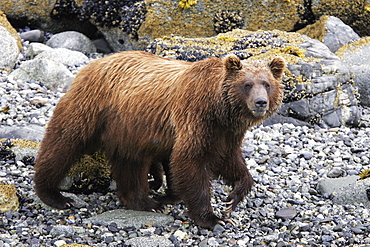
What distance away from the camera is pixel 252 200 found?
6.50 meters

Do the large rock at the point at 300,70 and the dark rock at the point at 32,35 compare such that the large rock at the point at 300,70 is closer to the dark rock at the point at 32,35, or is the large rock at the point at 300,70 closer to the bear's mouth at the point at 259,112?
the bear's mouth at the point at 259,112

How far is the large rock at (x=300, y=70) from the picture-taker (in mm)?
8695

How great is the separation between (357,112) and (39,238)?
573cm

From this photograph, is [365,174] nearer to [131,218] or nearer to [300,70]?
[300,70]

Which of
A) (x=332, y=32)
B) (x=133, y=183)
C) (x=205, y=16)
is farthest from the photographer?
(x=205, y=16)

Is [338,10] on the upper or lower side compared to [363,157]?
upper

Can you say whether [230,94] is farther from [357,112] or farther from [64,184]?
[357,112]

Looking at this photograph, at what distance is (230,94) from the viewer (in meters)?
5.29

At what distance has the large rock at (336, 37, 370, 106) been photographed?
1004 cm

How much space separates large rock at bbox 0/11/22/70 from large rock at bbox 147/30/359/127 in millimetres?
2822

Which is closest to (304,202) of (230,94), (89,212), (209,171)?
(209,171)

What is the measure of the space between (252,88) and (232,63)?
1.03ft

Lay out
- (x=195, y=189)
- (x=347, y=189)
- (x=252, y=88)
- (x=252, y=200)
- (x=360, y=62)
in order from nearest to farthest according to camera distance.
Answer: (x=252, y=88) → (x=195, y=189) → (x=347, y=189) → (x=252, y=200) → (x=360, y=62)

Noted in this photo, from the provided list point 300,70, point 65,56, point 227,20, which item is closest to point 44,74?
point 65,56
